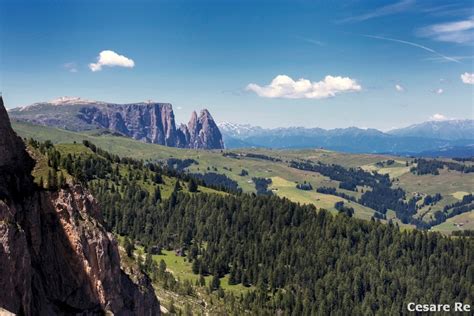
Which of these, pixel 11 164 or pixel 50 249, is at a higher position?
pixel 11 164

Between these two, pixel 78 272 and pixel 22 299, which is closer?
pixel 22 299

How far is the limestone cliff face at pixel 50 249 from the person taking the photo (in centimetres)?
5288

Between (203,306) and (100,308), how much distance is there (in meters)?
105

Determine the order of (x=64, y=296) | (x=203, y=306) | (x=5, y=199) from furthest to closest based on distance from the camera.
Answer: (x=203, y=306) < (x=64, y=296) < (x=5, y=199)

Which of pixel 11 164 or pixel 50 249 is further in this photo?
pixel 50 249

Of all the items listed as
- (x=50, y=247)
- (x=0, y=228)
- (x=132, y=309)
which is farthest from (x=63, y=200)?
(x=132, y=309)

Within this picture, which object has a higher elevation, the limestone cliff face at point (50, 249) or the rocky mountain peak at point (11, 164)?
the rocky mountain peak at point (11, 164)

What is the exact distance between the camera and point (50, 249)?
213ft

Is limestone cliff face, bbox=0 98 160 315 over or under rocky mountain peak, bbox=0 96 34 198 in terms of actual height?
under

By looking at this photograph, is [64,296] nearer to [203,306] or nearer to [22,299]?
[22,299]

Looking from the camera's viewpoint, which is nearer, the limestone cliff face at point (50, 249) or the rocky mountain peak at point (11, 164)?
the limestone cliff face at point (50, 249)

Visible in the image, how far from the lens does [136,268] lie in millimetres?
89250

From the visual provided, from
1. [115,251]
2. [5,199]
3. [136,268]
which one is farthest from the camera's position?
[136,268]

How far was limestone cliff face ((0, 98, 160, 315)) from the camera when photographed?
5288cm
